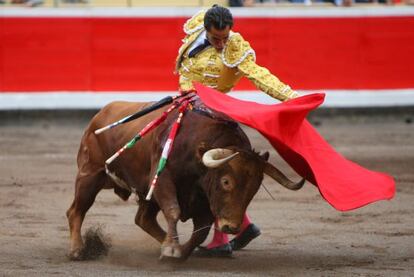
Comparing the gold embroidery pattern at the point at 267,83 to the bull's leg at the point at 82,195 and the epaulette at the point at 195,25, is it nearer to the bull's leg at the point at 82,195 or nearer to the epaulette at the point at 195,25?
the epaulette at the point at 195,25

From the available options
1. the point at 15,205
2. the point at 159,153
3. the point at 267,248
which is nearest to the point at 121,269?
the point at 159,153

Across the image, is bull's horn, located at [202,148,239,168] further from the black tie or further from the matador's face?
the black tie

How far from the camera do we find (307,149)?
239 inches

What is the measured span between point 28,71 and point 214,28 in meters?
6.79

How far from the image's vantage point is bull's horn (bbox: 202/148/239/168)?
5650 mm

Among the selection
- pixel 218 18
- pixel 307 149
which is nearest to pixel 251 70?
pixel 218 18

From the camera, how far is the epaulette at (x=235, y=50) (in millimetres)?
6211

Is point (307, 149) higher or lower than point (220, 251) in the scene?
higher

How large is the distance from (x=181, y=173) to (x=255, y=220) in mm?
1888

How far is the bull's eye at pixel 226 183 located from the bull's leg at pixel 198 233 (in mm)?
408

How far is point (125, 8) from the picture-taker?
12602mm

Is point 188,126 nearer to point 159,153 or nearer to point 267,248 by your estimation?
point 159,153

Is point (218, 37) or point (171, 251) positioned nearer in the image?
point (171, 251)

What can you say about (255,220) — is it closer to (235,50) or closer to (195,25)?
(195,25)
